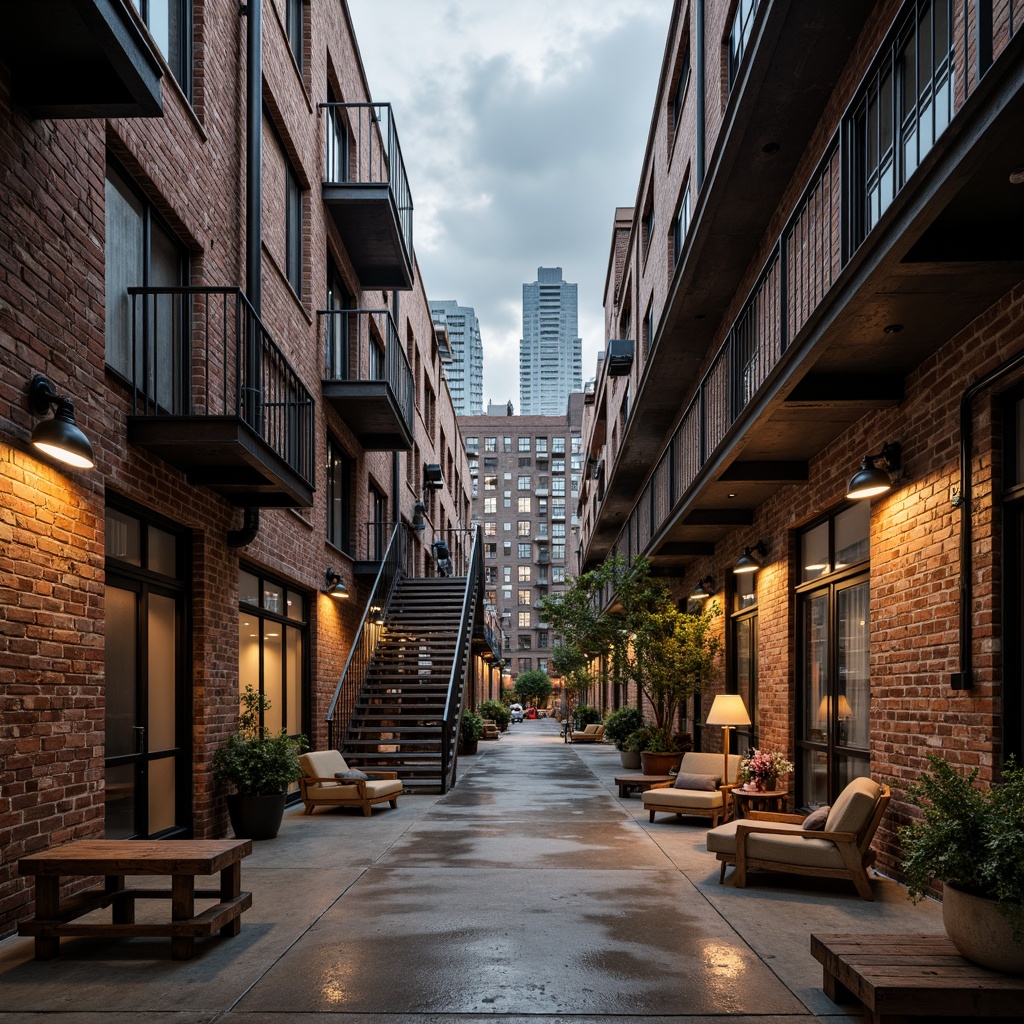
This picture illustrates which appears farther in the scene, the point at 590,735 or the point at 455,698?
the point at 590,735

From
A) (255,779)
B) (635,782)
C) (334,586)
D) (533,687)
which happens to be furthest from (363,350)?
(533,687)

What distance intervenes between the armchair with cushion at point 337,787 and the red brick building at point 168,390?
1.01 m

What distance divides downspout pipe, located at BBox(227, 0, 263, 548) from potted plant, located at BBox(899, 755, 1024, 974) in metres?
7.86

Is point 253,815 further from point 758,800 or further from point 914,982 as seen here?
point 914,982

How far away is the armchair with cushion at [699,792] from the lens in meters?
11.5

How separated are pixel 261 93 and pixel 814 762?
32.4 ft

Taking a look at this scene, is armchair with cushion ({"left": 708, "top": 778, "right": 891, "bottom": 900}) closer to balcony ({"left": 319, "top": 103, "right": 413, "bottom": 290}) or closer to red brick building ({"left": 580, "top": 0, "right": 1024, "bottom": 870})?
red brick building ({"left": 580, "top": 0, "right": 1024, "bottom": 870})

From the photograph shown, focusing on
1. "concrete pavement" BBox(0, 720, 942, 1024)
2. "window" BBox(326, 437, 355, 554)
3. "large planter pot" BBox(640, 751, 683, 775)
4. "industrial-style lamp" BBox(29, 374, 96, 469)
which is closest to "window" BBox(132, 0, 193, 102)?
"industrial-style lamp" BBox(29, 374, 96, 469)

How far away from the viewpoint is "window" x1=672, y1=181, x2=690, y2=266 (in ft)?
52.4

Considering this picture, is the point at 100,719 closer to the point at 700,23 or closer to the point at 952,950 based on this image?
the point at 952,950

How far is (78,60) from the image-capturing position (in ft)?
20.0

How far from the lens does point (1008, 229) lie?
5641mm

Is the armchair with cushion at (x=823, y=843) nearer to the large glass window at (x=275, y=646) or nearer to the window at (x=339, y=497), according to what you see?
the large glass window at (x=275, y=646)

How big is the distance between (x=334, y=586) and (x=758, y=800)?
748cm
